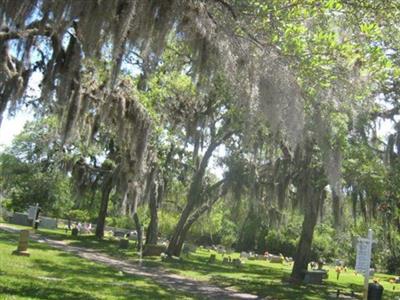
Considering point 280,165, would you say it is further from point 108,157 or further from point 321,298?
point 108,157

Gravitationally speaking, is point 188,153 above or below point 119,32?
above

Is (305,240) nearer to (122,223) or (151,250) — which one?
(151,250)

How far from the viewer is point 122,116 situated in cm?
1180

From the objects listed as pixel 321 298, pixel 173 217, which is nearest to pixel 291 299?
pixel 321 298

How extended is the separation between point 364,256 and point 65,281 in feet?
20.5

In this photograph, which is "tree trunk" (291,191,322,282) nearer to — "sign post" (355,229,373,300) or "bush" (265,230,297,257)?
"sign post" (355,229,373,300)

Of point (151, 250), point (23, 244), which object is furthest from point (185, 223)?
point (23, 244)

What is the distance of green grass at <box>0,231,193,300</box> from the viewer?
9062 millimetres

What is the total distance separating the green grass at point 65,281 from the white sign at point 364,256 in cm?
384

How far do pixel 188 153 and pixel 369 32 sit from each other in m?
18.2

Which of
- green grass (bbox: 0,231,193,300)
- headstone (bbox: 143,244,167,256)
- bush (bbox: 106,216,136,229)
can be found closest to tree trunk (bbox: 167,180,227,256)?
headstone (bbox: 143,244,167,256)

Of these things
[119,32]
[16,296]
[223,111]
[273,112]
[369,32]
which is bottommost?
[16,296]

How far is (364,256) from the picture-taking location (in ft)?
34.2

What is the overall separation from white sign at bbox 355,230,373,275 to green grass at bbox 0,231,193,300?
3.84 metres
